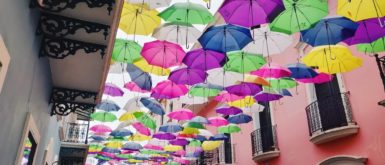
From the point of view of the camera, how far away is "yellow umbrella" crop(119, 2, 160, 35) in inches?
271

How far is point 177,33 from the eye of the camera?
285 inches

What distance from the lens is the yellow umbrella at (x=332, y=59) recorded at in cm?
Answer: 714

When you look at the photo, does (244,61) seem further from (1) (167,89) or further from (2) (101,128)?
(2) (101,128)

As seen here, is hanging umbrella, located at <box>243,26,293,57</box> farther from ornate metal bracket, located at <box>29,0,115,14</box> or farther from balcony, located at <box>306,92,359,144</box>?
ornate metal bracket, located at <box>29,0,115,14</box>

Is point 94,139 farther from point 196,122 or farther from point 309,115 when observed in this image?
point 309,115

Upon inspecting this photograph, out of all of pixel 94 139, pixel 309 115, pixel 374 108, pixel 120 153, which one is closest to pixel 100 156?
pixel 120 153

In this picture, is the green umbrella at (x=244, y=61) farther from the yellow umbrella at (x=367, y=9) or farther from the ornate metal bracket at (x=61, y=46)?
the ornate metal bracket at (x=61, y=46)

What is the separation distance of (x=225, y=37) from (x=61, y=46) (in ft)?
12.0

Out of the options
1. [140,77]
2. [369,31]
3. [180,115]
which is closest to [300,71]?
[369,31]

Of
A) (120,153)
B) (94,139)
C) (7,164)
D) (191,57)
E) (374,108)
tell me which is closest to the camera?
(7,164)

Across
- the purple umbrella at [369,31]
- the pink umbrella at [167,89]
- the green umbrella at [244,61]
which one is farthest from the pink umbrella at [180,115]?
the purple umbrella at [369,31]

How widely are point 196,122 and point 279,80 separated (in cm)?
419

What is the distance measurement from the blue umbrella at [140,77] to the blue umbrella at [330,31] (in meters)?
4.37

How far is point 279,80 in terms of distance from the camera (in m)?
9.00
